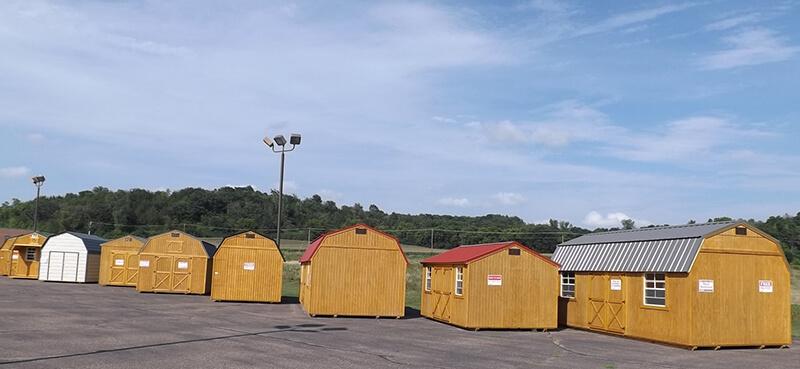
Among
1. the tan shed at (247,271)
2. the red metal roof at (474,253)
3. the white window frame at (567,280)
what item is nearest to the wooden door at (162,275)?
the tan shed at (247,271)

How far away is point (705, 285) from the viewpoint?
1986cm

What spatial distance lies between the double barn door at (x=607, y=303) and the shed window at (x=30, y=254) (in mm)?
41167

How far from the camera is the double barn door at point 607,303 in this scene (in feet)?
72.9

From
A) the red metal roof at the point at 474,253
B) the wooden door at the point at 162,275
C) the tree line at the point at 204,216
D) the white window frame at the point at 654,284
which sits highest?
the tree line at the point at 204,216

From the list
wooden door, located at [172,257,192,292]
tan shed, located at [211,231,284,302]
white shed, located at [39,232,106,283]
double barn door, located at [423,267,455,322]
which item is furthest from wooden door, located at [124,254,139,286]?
double barn door, located at [423,267,455,322]

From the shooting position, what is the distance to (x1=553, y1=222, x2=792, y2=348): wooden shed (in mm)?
19766

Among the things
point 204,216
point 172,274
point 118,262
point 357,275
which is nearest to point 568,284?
point 357,275

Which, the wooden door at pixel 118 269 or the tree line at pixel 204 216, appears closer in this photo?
the wooden door at pixel 118 269

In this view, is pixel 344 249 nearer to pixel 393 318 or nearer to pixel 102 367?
pixel 393 318

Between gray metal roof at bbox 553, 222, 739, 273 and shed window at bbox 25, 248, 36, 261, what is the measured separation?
39.2m

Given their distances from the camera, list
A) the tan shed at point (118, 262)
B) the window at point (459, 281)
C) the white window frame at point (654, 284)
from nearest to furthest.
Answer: the white window frame at point (654, 284) < the window at point (459, 281) < the tan shed at point (118, 262)

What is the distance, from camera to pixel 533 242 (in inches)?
2406

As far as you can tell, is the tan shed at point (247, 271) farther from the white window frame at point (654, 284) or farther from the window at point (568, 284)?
the white window frame at point (654, 284)

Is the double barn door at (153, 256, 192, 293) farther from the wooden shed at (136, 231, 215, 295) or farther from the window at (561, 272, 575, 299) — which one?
the window at (561, 272, 575, 299)
